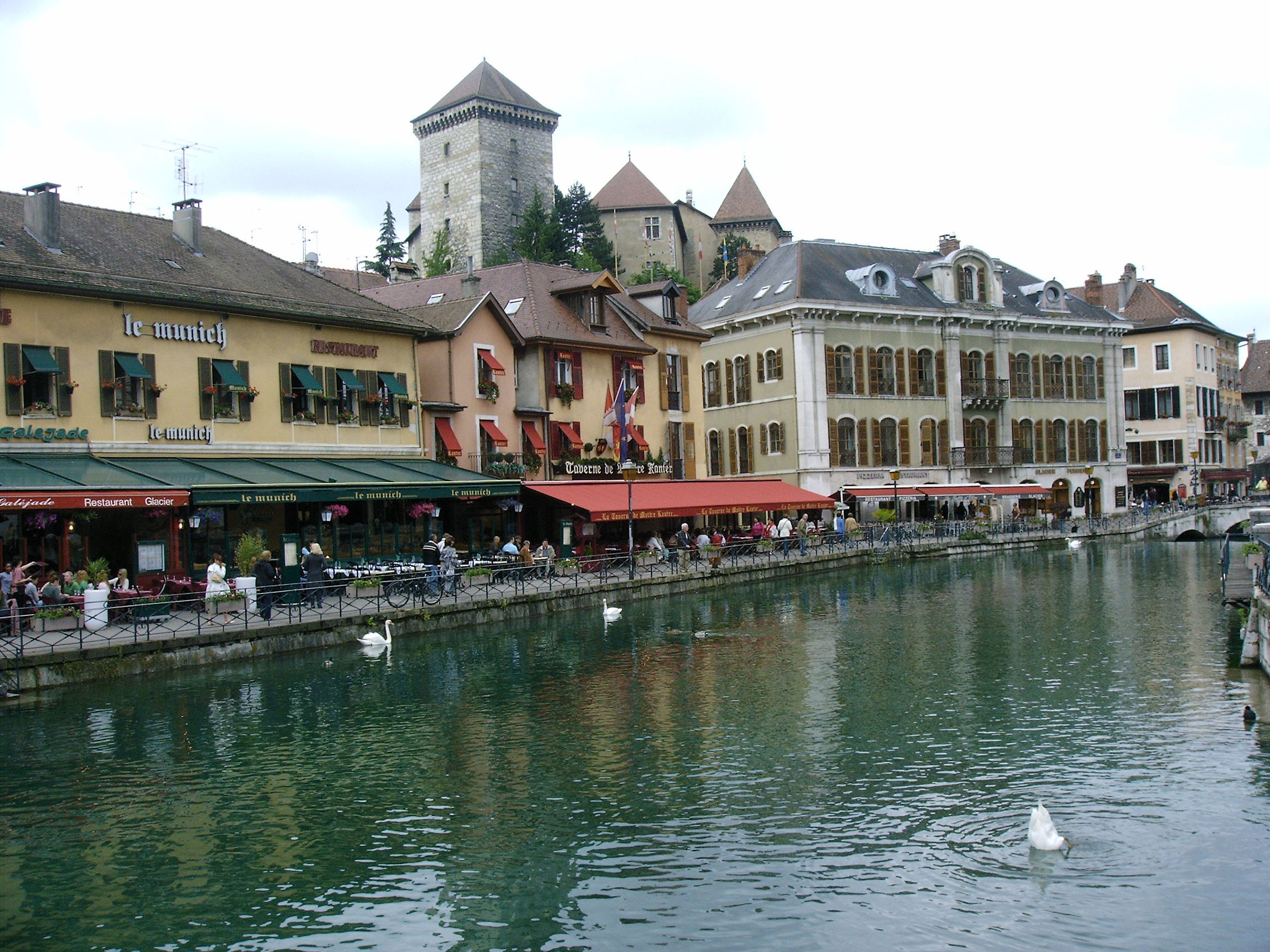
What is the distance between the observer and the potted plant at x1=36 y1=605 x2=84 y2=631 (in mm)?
21453

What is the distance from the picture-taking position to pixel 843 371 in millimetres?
54938

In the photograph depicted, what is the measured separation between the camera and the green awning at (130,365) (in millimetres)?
28109

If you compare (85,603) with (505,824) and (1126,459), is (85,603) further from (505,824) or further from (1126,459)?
(1126,459)

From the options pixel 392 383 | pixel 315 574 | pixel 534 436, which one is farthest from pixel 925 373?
pixel 315 574

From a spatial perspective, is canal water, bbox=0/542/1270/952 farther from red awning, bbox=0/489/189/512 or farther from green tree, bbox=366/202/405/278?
green tree, bbox=366/202/405/278

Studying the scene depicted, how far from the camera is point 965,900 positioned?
9625mm

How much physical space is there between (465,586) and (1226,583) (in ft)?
57.4

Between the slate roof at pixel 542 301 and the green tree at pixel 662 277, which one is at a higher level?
the green tree at pixel 662 277

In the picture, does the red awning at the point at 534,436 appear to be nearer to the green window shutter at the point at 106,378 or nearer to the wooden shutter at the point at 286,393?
the wooden shutter at the point at 286,393

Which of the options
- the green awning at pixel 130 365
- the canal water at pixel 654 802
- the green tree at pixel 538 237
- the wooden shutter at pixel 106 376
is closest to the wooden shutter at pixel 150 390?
the green awning at pixel 130 365

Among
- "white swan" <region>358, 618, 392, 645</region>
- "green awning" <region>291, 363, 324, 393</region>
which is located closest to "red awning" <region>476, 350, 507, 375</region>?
"green awning" <region>291, 363, 324, 393</region>

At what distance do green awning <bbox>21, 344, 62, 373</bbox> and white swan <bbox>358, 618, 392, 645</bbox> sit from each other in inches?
368

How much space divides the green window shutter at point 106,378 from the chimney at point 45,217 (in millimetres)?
2789

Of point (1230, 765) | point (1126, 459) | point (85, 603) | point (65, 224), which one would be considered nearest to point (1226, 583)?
point (1230, 765)
